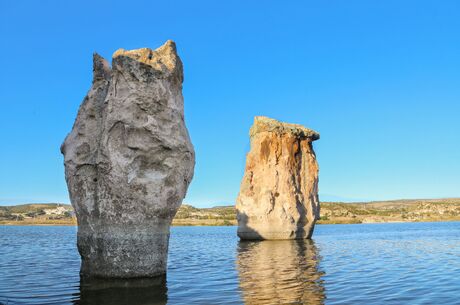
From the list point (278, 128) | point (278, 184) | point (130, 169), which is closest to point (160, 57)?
point (130, 169)

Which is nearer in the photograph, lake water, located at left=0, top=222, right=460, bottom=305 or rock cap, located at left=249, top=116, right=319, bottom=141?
lake water, located at left=0, top=222, right=460, bottom=305

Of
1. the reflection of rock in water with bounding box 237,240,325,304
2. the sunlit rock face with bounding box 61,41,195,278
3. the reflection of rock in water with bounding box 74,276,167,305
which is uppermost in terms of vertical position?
the sunlit rock face with bounding box 61,41,195,278

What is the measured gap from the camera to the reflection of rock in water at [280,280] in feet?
35.3

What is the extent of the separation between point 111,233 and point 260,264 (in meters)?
7.39

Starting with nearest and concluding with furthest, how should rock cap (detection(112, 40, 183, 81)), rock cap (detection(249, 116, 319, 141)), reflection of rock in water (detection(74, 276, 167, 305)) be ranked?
reflection of rock in water (detection(74, 276, 167, 305)) → rock cap (detection(112, 40, 183, 81)) → rock cap (detection(249, 116, 319, 141))

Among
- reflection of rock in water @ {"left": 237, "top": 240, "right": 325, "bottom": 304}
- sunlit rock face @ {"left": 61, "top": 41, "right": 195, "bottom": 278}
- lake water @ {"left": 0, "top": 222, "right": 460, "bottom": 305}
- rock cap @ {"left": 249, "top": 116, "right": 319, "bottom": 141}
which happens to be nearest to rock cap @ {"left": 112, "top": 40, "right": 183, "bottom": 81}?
sunlit rock face @ {"left": 61, "top": 41, "right": 195, "bottom": 278}

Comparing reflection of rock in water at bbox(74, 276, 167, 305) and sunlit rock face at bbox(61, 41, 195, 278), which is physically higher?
sunlit rock face at bbox(61, 41, 195, 278)

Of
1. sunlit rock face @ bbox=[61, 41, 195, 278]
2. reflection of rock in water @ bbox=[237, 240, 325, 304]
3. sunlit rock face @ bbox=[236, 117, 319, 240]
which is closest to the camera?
reflection of rock in water @ bbox=[237, 240, 325, 304]

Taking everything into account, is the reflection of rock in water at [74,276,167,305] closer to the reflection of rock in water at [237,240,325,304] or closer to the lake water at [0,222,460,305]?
the lake water at [0,222,460,305]

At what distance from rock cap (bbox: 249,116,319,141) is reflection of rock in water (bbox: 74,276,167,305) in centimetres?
2432

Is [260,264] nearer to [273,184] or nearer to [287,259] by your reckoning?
[287,259]

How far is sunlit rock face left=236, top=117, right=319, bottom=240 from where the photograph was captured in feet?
115

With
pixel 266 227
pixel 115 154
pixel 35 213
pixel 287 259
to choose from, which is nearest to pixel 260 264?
pixel 287 259

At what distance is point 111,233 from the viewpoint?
42.1 ft
